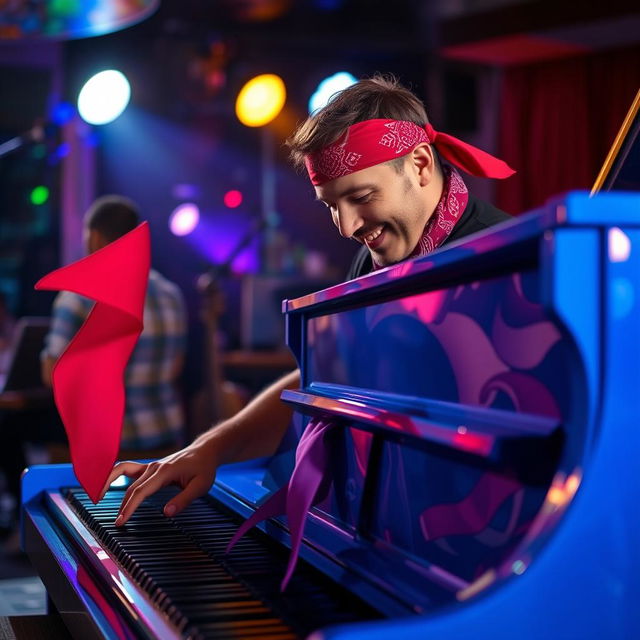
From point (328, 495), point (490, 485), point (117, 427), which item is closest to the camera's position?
point (490, 485)

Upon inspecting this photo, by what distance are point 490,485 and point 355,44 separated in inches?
264

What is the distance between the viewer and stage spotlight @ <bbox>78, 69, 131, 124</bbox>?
16.9 ft

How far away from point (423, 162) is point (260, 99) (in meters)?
4.07

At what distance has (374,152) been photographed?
1.88 m

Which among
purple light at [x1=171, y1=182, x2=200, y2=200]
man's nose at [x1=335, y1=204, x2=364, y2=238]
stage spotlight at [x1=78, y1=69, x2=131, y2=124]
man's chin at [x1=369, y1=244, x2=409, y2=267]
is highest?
stage spotlight at [x1=78, y1=69, x2=131, y2=124]

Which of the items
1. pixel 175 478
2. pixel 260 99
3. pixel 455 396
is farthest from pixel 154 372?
pixel 455 396

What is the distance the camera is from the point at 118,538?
1.43 metres

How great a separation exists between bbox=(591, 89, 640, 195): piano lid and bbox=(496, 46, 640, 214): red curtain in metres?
5.80

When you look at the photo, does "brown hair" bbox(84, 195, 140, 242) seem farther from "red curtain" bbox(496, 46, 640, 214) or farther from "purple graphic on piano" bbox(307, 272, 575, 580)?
"red curtain" bbox(496, 46, 640, 214)

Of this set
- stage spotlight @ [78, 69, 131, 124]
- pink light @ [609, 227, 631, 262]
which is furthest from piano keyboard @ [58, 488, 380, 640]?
stage spotlight @ [78, 69, 131, 124]

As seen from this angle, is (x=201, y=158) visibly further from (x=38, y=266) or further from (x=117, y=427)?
(x=117, y=427)

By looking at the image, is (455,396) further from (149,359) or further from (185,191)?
(185,191)

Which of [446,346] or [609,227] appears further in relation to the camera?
[446,346]

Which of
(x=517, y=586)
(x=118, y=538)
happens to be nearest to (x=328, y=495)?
(x=118, y=538)
